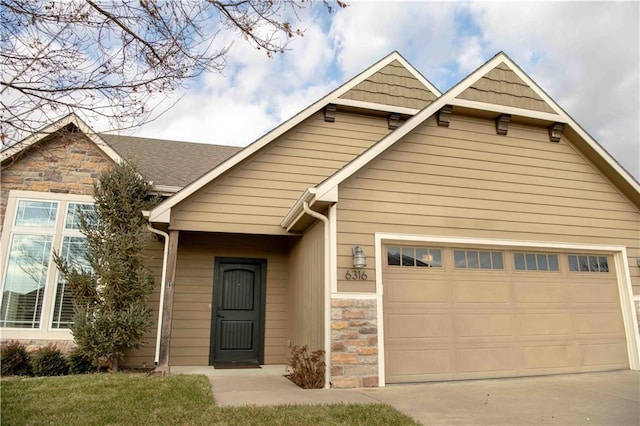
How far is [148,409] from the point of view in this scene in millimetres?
4320

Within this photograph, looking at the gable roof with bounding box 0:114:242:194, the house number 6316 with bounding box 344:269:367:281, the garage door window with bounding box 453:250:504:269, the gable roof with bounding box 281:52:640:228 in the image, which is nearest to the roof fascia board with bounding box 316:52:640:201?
the gable roof with bounding box 281:52:640:228

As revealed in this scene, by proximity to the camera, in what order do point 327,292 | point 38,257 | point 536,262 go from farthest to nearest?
point 38,257 < point 536,262 < point 327,292

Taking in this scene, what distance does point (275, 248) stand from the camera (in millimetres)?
8883

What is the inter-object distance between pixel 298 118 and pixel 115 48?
4.45 meters

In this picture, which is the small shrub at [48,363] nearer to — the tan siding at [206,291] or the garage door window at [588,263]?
the tan siding at [206,291]

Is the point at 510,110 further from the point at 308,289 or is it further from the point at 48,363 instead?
the point at 48,363

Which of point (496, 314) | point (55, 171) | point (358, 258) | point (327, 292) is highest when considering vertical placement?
point (55, 171)

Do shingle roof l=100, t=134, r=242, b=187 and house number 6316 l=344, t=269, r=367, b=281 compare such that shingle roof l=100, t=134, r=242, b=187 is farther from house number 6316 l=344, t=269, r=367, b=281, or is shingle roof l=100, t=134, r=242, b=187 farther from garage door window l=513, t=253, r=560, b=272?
garage door window l=513, t=253, r=560, b=272

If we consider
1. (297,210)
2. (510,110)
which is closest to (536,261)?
(510,110)

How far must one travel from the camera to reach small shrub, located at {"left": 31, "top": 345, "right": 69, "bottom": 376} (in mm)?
6781

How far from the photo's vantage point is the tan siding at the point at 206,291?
805cm

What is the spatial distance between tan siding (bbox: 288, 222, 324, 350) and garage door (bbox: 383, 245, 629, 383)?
999 millimetres

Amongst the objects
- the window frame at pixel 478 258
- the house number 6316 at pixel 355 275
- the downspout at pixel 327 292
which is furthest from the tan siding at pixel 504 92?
the house number 6316 at pixel 355 275

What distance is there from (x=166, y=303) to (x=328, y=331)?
2766mm
